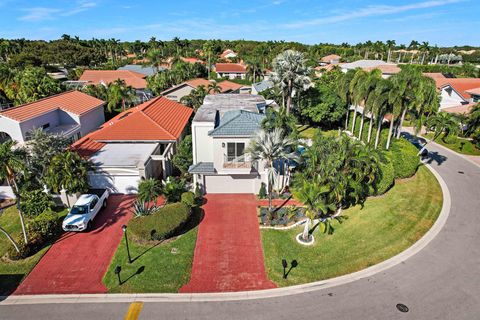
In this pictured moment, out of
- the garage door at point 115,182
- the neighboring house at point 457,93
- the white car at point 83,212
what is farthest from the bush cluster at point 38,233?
the neighboring house at point 457,93

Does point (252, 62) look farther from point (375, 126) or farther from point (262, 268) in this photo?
point (262, 268)

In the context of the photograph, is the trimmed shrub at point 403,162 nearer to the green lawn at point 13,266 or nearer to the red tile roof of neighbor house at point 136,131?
the red tile roof of neighbor house at point 136,131

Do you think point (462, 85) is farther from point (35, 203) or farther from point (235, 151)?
point (35, 203)

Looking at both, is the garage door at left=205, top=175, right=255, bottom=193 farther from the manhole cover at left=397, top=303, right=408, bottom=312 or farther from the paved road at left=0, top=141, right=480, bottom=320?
the manhole cover at left=397, top=303, right=408, bottom=312

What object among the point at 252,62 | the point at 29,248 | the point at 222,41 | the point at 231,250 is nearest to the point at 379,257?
the point at 231,250

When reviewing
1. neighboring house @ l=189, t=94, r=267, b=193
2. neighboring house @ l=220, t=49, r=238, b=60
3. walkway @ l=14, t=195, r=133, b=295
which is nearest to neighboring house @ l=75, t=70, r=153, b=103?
neighboring house @ l=189, t=94, r=267, b=193
